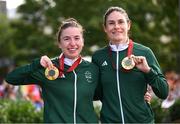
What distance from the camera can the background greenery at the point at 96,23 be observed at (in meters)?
20.3

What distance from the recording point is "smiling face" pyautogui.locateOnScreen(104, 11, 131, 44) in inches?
192

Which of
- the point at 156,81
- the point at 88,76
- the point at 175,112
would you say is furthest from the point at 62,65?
the point at 175,112

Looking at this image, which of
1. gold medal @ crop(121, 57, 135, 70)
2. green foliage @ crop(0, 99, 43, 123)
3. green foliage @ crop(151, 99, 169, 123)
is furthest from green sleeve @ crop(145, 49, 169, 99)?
green foliage @ crop(151, 99, 169, 123)

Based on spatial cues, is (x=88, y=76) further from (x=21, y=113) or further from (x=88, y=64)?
(x=21, y=113)

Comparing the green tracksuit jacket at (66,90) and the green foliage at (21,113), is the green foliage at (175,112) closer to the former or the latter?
the green foliage at (21,113)

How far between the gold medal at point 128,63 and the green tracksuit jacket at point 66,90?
0.34 m

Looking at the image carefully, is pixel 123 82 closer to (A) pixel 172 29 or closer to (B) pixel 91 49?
(B) pixel 91 49

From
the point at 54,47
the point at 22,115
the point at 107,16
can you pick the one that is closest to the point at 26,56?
the point at 54,47

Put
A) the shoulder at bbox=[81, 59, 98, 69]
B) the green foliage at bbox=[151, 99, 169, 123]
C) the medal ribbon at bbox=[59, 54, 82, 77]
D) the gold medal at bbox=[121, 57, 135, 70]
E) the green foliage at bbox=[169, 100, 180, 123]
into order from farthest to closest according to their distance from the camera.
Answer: the green foliage at bbox=[169, 100, 180, 123] < the green foliage at bbox=[151, 99, 169, 123] < the shoulder at bbox=[81, 59, 98, 69] < the medal ribbon at bbox=[59, 54, 82, 77] < the gold medal at bbox=[121, 57, 135, 70]

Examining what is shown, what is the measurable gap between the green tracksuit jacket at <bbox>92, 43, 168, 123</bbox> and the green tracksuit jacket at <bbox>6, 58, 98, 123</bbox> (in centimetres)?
14

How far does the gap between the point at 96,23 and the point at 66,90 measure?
Answer: 15.7m

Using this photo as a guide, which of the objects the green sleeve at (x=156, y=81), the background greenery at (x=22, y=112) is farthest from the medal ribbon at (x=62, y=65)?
the background greenery at (x=22, y=112)

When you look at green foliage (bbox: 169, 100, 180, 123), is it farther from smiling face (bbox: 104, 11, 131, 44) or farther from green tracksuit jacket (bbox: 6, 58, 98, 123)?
green tracksuit jacket (bbox: 6, 58, 98, 123)

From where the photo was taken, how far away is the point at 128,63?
4.63 m
